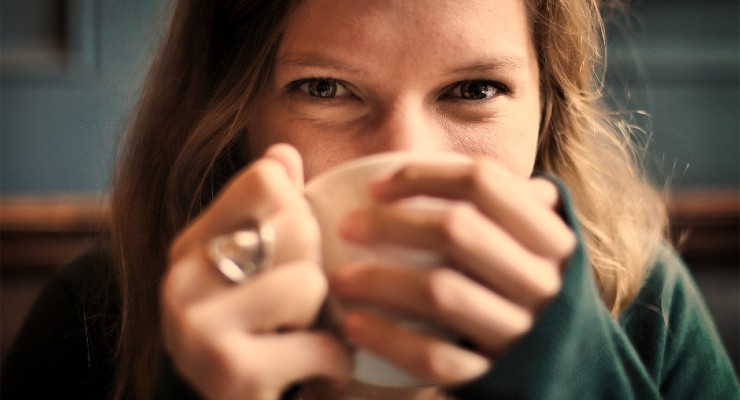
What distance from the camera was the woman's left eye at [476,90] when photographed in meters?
0.75

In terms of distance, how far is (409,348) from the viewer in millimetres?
438

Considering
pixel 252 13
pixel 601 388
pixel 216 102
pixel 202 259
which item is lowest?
pixel 601 388

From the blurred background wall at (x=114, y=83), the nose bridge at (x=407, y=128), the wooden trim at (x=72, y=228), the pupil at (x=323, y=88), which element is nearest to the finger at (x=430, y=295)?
the nose bridge at (x=407, y=128)

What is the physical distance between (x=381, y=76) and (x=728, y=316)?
1.27m

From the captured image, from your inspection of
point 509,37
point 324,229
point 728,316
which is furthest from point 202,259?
point 728,316

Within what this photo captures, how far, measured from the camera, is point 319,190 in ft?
1.56

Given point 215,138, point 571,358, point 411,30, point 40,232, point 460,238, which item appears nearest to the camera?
point 460,238

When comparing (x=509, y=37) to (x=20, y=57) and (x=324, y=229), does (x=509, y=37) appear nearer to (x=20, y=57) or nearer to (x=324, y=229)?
(x=324, y=229)

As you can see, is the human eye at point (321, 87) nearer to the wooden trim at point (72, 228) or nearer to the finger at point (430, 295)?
the finger at point (430, 295)

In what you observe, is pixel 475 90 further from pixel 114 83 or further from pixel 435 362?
pixel 114 83

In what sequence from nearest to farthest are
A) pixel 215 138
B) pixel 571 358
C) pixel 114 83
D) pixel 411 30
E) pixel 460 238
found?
1. pixel 460 238
2. pixel 571 358
3. pixel 411 30
4. pixel 215 138
5. pixel 114 83

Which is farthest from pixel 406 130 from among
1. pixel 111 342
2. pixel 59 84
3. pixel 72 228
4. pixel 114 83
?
pixel 59 84

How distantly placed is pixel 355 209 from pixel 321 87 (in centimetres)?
34

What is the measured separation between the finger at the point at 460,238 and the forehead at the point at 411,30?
289mm
